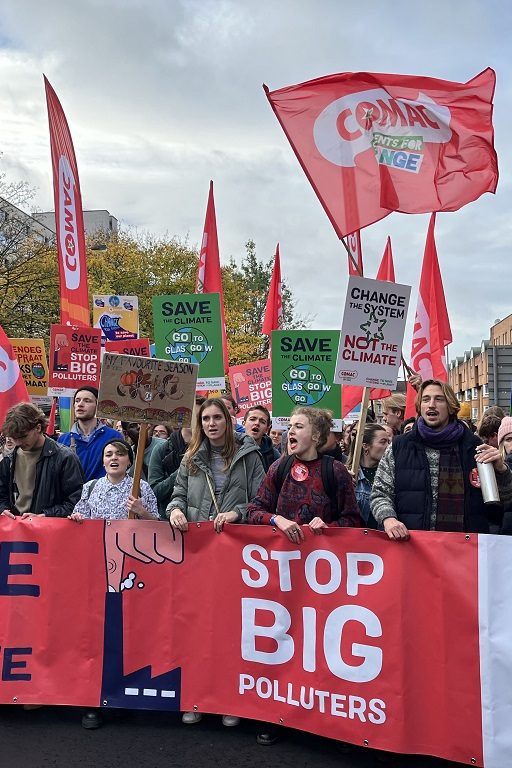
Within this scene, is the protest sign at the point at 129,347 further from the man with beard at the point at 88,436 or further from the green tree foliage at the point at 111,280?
the green tree foliage at the point at 111,280

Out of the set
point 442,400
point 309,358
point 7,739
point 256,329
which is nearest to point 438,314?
point 309,358

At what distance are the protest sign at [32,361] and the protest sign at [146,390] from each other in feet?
A: 23.0

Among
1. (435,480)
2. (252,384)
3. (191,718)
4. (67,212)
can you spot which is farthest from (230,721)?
(252,384)

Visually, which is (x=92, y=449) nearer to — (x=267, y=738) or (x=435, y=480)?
(x=267, y=738)

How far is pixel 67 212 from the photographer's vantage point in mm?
7977

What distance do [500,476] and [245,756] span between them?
2.03 metres

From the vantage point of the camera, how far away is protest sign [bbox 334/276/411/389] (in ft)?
16.8

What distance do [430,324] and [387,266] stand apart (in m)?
2.90

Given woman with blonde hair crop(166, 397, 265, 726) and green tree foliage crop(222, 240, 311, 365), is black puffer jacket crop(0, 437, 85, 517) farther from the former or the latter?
green tree foliage crop(222, 240, 311, 365)

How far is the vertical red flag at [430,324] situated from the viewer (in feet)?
36.2

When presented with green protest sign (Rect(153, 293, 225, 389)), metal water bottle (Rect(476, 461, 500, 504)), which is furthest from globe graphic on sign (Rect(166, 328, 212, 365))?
metal water bottle (Rect(476, 461, 500, 504))

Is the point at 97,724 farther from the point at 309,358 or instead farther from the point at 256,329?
the point at 256,329

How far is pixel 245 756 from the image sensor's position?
12.7ft

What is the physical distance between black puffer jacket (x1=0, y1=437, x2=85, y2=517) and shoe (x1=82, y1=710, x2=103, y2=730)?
1.23 meters
